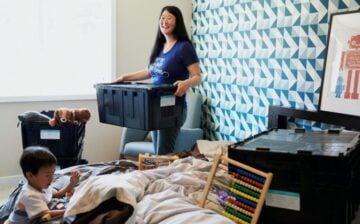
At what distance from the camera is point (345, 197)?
5.55 feet

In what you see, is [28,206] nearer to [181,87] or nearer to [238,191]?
[238,191]

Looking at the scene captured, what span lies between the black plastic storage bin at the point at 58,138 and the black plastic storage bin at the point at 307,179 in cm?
140

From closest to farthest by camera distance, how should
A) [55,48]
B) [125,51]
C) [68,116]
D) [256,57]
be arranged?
[68,116] < [256,57] < [55,48] < [125,51]

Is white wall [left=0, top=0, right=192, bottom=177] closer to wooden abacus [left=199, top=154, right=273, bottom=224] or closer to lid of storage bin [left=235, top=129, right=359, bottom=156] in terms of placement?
lid of storage bin [left=235, top=129, right=359, bottom=156]

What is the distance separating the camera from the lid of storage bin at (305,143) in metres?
1.80

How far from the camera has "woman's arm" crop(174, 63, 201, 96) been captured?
8.75 feet

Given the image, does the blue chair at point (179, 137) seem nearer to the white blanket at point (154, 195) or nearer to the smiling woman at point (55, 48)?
the smiling woman at point (55, 48)

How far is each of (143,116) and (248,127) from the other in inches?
56.0

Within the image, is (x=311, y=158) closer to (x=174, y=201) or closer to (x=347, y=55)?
(x=174, y=201)

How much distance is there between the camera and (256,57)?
3.59 m

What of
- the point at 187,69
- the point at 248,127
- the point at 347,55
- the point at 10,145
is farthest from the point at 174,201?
the point at 10,145

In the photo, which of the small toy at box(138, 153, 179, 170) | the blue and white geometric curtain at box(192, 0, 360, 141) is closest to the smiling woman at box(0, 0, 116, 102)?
the blue and white geometric curtain at box(192, 0, 360, 141)

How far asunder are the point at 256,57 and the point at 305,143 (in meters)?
1.73

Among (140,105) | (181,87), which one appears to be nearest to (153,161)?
(140,105)
